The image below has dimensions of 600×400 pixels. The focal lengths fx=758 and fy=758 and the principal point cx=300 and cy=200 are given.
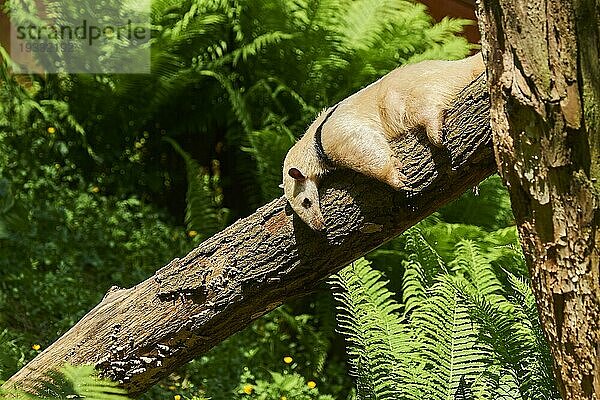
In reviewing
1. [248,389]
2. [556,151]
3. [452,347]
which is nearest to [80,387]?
[556,151]

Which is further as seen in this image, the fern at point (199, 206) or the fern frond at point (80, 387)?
the fern at point (199, 206)

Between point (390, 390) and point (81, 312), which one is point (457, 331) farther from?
point (81, 312)

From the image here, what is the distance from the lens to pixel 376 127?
1.11 metres

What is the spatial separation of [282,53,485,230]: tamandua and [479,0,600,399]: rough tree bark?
0.23m

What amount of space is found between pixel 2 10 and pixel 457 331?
2.60 meters

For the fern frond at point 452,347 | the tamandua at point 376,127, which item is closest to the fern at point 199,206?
the fern frond at point 452,347

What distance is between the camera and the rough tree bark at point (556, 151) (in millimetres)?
722

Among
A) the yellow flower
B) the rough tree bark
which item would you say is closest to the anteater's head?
the rough tree bark

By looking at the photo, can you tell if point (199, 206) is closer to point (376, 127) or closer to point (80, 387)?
point (376, 127)

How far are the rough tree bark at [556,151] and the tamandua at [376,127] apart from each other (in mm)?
226

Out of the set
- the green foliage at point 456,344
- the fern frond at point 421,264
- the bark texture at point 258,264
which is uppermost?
the bark texture at point 258,264

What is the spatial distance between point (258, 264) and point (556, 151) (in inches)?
21.9

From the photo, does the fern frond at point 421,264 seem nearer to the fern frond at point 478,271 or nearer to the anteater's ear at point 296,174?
the fern frond at point 478,271

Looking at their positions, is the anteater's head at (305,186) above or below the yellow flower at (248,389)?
above
